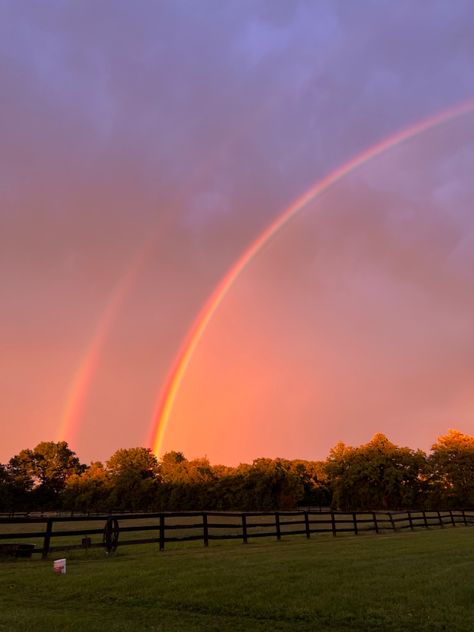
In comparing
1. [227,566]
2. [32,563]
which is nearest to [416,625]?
[227,566]

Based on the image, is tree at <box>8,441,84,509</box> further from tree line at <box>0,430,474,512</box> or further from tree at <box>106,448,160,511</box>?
tree at <box>106,448,160,511</box>

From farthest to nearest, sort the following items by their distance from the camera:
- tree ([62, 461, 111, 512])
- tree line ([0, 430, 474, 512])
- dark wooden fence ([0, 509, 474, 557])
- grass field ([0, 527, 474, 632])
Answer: tree ([62, 461, 111, 512]), tree line ([0, 430, 474, 512]), dark wooden fence ([0, 509, 474, 557]), grass field ([0, 527, 474, 632])

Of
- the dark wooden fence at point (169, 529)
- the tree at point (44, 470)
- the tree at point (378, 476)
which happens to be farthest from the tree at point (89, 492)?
the dark wooden fence at point (169, 529)

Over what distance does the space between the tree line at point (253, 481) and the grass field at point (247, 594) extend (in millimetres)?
78588

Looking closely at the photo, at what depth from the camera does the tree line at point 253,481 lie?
284 ft

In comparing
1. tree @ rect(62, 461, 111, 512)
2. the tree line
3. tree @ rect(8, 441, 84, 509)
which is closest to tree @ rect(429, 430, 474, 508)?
the tree line

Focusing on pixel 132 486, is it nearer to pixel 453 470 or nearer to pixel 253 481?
pixel 253 481

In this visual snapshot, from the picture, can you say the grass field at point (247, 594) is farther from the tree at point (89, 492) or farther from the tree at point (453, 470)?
the tree at point (89, 492)

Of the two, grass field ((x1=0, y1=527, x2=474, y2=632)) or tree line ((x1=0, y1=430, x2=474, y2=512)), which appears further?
tree line ((x1=0, y1=430, x2=474, y2=512))

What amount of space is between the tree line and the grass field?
3094 inches

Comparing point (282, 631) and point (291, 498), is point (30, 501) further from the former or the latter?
point (282, 631)

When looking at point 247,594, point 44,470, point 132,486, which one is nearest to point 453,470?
point 132,486

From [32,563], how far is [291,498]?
9596cm

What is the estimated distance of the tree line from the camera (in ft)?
284
